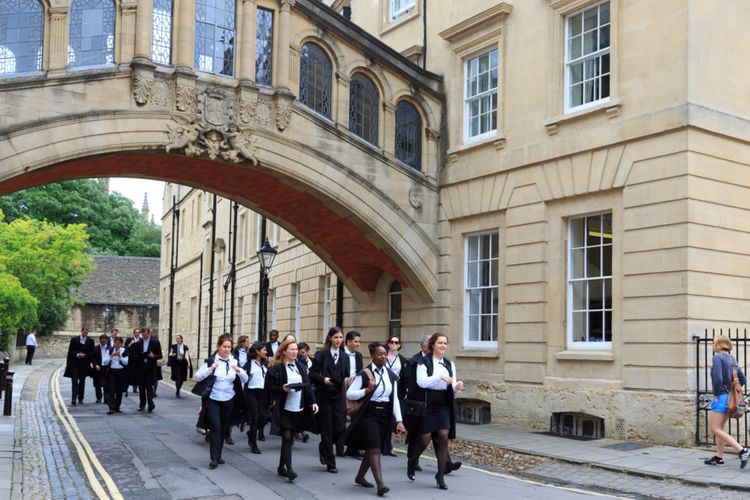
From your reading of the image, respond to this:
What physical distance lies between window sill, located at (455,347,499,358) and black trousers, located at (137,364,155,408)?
7130 mm

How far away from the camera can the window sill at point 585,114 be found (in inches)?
605

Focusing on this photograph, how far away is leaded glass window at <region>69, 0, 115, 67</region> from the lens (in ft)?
52.7

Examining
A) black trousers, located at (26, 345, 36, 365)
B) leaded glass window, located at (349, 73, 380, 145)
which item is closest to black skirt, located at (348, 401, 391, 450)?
leaded glass window, located at (349, 73, 380, 145)

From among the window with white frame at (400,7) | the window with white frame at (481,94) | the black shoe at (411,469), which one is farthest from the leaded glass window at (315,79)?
the black shoe at (411,469)

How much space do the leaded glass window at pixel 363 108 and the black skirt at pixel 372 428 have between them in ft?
33.4

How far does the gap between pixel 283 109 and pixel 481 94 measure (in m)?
4.54

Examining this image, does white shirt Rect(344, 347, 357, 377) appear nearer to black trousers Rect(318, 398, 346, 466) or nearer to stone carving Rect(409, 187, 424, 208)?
black trousers Rect(318, 398, 346, 466)

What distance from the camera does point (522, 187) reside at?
57.2ft

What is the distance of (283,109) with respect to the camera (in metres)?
17.7

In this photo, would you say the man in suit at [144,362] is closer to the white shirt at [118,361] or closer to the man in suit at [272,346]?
the white shirt at [118,361]

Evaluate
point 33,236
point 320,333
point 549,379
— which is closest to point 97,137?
point 549,379

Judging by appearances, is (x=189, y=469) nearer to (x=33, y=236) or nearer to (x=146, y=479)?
(x=146, y=479)

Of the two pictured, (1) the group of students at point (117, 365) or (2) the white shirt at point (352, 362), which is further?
(1) the group of students at point (117, 365)

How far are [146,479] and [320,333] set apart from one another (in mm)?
16206
